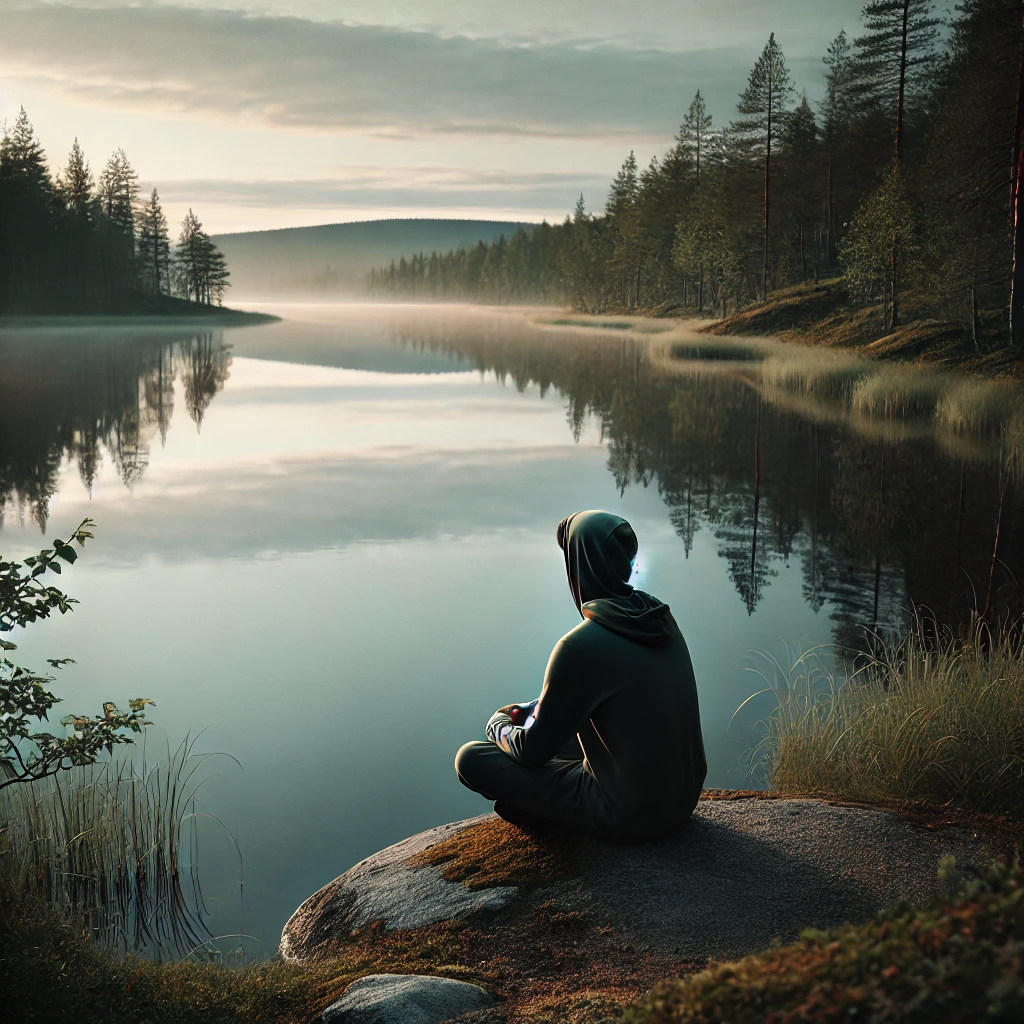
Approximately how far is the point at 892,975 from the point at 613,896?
2.35 metres

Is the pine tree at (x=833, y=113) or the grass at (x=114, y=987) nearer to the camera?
the grass at (x=114, y=987)

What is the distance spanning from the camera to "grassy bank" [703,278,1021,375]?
961 inches

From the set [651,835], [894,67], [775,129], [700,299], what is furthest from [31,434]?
[700,299]

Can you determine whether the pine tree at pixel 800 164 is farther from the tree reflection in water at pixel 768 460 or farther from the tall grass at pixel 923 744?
the tall grass at pixel 923 744

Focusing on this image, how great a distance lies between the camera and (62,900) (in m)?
4.74

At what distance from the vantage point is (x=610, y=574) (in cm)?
381

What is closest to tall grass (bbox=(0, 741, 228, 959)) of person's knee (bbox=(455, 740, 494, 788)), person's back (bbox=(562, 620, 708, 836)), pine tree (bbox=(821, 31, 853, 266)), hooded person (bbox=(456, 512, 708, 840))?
person's knee (bbox=(455, 740, 494, 788))

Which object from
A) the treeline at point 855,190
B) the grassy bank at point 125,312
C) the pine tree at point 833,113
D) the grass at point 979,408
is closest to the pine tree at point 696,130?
the treeline at point 855,190

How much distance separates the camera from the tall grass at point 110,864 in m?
4.62

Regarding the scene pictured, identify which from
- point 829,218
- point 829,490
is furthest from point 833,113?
point 829,490

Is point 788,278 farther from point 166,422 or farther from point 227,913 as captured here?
point 227,913

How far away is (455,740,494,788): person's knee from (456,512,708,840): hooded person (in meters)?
0.13

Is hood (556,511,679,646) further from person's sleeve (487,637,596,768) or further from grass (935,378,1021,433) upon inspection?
grass (935,378,1021,433)

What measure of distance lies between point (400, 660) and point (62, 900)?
3.60m
